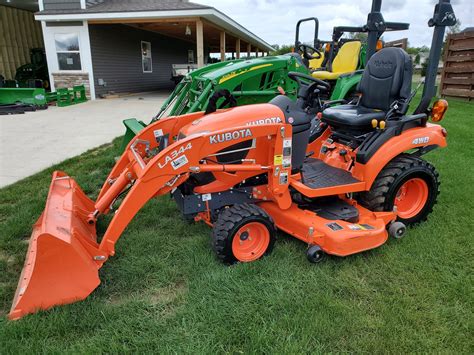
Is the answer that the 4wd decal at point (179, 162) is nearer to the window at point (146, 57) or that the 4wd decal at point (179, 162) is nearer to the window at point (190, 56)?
the window at point (146, 57)

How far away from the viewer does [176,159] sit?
2795 millimetres

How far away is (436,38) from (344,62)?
5307mm

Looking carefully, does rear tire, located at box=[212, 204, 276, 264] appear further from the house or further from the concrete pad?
the house

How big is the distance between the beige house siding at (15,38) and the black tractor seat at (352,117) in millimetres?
18058

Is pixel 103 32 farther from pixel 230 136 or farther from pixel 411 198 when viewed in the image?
pixel 411 198

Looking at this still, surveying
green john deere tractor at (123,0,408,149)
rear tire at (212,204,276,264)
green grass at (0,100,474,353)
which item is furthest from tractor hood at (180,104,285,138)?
green john deere tractor at (123,0,408,149)

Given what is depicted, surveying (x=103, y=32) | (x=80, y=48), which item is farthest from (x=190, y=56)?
(x=80, y=48)

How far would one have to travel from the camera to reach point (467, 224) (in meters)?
3.77

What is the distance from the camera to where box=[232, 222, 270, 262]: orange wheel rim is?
10.1 ft

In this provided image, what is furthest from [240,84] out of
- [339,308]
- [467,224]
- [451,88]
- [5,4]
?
[5,4]

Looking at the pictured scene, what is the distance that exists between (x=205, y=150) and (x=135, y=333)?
1.34 meters

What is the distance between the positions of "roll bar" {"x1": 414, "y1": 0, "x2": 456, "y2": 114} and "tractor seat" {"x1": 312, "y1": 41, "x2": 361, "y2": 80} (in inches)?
185

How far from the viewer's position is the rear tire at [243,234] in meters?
2.94

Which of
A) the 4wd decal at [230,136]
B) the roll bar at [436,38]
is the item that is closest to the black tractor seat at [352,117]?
the roll bar at [436,38]
